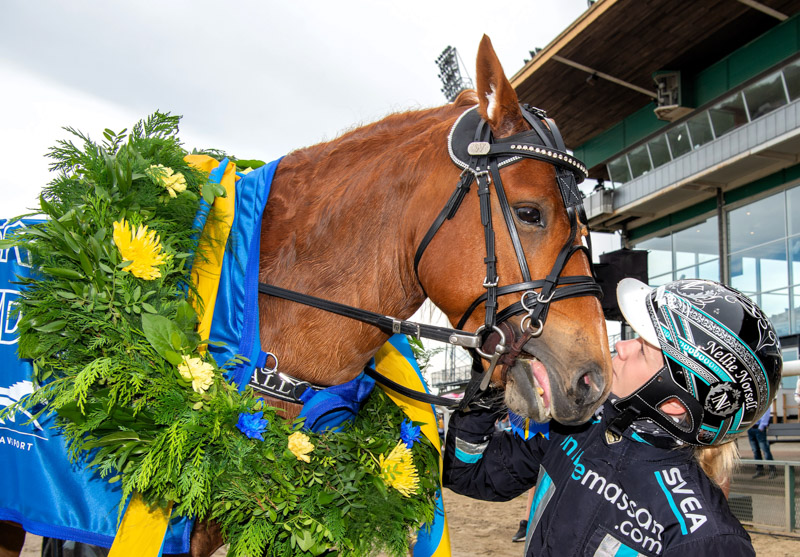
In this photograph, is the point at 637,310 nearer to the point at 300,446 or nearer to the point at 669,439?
the point at 669,439

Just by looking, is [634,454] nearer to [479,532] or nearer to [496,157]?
[496,157]

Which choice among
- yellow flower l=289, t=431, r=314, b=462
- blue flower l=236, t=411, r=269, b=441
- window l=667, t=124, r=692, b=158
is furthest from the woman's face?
window l=667, t=124, r=692, b=158

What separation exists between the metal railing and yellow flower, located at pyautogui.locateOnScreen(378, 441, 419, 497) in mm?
4911

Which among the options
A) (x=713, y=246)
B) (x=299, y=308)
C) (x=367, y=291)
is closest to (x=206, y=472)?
(x=299, y=308)

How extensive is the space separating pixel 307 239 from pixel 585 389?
3.15ft

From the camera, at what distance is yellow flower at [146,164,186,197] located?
1.86m

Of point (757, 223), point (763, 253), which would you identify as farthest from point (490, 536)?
point (757, 223)

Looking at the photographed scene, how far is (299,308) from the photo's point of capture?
1.91 m

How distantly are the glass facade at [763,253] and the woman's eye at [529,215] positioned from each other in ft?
51.2

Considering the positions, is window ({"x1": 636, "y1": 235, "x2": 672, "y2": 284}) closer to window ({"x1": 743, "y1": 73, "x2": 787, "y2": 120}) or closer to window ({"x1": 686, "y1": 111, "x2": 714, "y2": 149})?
window ({"x1": 686, "y1": 111, "x2": 714, "y2": 149})

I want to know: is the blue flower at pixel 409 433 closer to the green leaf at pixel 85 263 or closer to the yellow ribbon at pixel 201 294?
the yellow ribbon at pixel 201 294

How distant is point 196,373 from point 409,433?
831mm

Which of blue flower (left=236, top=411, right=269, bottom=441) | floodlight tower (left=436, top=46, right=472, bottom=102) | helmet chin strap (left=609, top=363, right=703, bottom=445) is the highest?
floodlight tower (left=436, top=46, right=472, bottom=102)

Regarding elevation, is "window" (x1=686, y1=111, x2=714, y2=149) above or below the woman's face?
above
